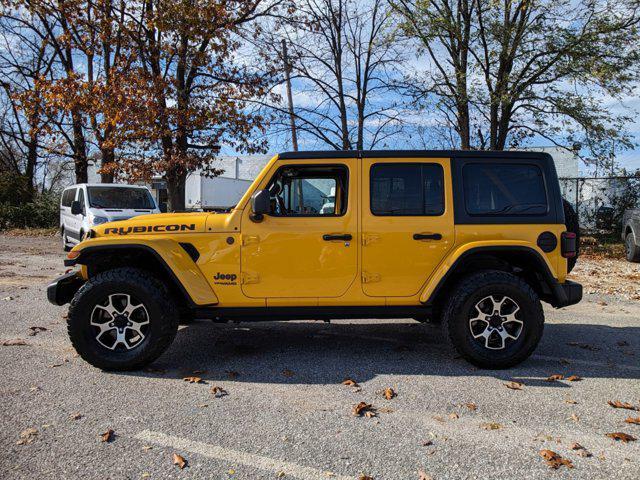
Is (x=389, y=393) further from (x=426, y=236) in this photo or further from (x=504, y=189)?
(x=504, y=189)

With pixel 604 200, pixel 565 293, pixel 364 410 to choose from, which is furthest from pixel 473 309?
pixel 604 200

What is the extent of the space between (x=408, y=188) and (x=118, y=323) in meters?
2.83

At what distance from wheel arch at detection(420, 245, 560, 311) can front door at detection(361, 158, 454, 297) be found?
0.45 ft

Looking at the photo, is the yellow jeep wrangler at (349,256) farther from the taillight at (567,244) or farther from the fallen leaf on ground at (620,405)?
the fallen leaf on ground at (620,405)

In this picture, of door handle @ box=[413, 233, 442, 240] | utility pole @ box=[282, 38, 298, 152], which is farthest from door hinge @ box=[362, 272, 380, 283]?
utility pole @ box=[282, 38, 298, 152]

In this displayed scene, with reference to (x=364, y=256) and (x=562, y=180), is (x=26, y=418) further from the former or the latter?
(x=562, y=180)

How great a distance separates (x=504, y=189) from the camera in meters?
4.60

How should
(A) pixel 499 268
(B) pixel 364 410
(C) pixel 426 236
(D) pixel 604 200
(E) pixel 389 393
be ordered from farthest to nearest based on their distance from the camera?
1. (D) pixel 604 200
2. (A) pixel 499 268
3. (C) pixel 426 236
4. (E) pixel 389 393
5. (B) pixel 364 410

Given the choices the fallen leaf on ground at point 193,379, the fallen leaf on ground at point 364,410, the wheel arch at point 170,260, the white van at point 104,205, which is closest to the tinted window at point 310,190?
the wheel arch at point 170,260

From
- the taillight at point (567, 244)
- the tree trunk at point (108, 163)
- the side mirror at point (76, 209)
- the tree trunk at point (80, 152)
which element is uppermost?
the tree trunk at point (80, 152)

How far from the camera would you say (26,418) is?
133 inches

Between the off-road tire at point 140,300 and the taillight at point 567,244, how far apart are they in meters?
3.51

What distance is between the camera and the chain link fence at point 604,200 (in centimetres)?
1603

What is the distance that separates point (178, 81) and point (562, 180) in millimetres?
13176
